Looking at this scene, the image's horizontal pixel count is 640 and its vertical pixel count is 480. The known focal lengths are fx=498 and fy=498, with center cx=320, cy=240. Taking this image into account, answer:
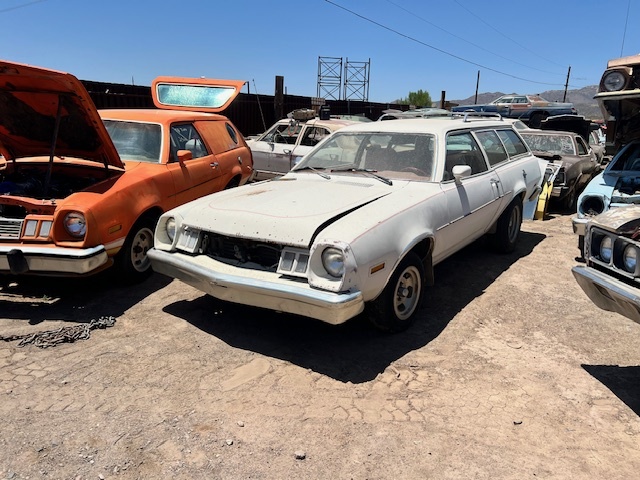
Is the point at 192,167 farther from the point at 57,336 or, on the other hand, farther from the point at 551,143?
the point at 551,143

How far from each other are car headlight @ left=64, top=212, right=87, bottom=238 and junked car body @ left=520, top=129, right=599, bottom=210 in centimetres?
776

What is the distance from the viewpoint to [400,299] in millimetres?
4027

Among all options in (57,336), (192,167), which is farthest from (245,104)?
(57,336)

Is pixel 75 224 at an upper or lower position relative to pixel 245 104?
lower

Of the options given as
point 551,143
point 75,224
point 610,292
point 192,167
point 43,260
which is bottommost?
point 43,260

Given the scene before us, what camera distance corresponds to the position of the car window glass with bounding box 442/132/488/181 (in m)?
4.70

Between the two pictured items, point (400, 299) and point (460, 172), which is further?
point (460, 172)

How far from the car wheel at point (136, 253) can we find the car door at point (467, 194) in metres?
2.87

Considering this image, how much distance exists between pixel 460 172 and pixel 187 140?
3.38 m

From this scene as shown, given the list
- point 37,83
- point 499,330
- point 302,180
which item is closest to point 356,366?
point 499,330

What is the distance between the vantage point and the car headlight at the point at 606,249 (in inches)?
128

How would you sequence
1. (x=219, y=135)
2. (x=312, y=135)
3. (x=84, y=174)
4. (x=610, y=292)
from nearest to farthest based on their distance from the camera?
(x=610, y=292) < (x=84, y=174) < (x=219, y=135) < (x=312, y=135)

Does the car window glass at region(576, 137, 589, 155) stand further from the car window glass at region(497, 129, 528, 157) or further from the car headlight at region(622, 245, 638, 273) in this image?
the car headlight at region(622, 245, 638, 273)

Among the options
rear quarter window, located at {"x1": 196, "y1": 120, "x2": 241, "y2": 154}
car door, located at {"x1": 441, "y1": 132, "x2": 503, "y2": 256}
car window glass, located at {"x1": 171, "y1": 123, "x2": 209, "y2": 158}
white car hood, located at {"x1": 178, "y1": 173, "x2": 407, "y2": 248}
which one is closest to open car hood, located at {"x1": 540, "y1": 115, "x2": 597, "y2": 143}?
car door, located at {"x1": 441, "y1": 132, "x2": 503, "y2": 256}
